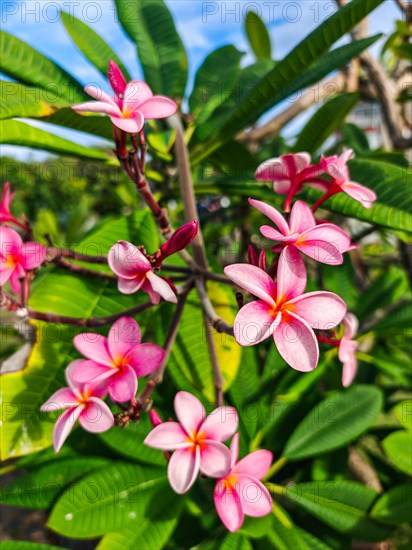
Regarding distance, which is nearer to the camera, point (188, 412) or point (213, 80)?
point (188, 412)

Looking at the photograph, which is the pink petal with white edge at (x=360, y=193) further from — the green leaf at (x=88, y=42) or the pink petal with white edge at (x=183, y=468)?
the green leaf at (x=88, y=42)

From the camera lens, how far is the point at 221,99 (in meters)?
1.15

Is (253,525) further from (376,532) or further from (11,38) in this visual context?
(11,38)

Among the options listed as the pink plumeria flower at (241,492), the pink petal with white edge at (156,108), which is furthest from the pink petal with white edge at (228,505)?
the pink petal with white edge at (156,108)

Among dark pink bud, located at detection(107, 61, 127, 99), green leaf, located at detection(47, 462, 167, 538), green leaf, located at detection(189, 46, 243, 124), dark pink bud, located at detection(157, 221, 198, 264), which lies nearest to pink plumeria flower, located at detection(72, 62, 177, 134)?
dark pink bud, located at detection(107, 61, 127, 99)

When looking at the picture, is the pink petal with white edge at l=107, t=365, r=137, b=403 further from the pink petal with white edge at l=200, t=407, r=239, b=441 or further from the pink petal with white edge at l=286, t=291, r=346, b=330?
the pink petal with white edge at l=286, t=291, r=346, b=330

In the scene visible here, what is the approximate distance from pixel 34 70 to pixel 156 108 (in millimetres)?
392

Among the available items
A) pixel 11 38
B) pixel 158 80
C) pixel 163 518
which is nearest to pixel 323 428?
pixel 163 518

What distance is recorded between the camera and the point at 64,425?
0.62 metres

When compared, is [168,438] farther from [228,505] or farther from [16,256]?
[16,256]

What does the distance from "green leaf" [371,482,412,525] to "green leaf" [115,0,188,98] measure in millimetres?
1020

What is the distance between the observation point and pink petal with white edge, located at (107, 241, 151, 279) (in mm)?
593

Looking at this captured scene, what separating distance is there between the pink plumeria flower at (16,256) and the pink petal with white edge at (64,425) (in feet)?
0.71

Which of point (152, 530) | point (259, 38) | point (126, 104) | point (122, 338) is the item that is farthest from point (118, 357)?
point (259, 38)
